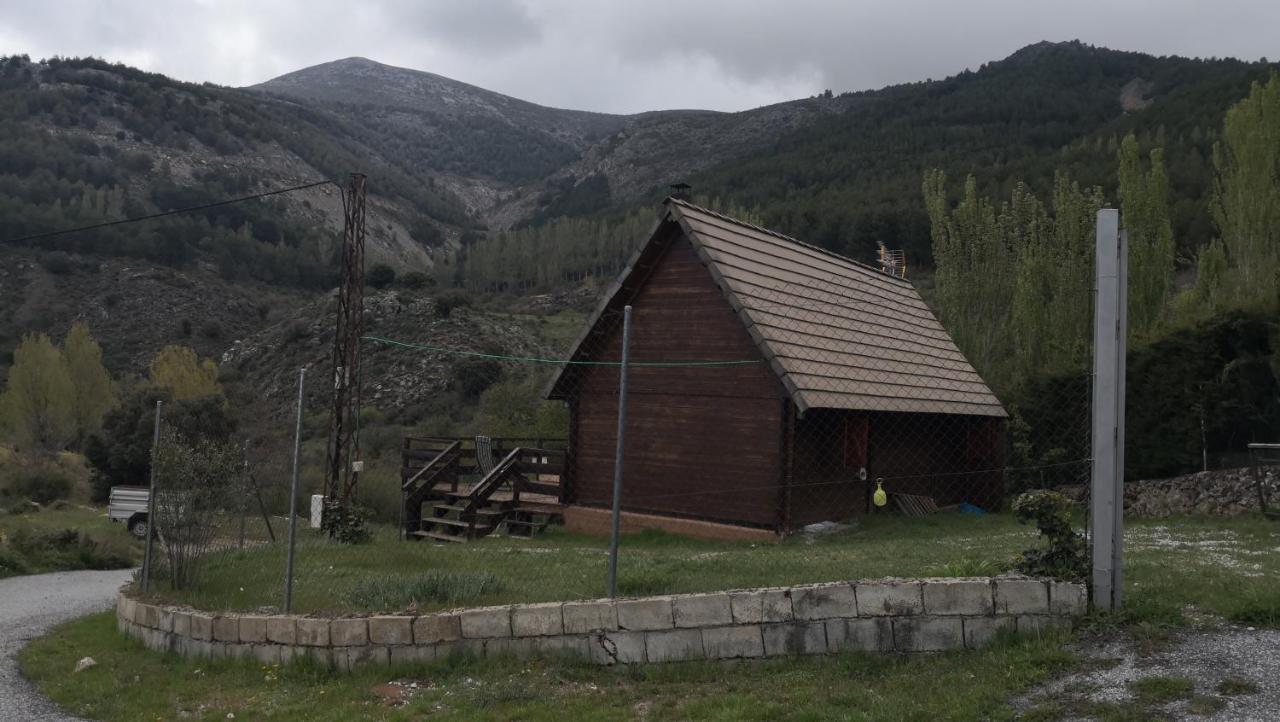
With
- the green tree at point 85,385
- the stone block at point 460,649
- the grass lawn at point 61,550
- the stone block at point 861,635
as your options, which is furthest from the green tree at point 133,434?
the stone block at point 861,635

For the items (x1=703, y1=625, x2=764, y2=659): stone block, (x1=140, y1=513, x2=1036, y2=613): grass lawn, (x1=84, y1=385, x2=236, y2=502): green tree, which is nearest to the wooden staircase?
(x1=140, y1=513, x2=1036, y2=613): grass lawn

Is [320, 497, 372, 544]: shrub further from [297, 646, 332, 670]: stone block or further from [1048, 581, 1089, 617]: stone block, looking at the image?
[1048, 581, 1089, 617]: stone block

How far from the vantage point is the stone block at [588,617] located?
7723 millimetres

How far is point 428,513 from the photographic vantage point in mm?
21500

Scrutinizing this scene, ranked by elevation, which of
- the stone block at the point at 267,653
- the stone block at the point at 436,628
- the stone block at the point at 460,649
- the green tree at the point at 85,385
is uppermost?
the green tree at the point at 85,385

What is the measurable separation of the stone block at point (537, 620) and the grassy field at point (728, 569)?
27.8 inches

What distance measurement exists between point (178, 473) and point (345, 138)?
198 metres

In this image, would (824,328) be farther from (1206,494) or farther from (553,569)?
(553,569)

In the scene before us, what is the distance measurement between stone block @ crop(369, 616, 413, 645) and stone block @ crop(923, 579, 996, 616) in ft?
14.9

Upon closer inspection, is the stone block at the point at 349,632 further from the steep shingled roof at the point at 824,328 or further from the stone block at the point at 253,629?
the steep shingled roof at the point at 824,328

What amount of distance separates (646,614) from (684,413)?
34.4 ft

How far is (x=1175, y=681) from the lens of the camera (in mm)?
5836

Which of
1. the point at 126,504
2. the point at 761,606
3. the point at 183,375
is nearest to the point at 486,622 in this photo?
the point at 761,606

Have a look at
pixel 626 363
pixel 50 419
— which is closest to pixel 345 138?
Result: pixel 50 419
